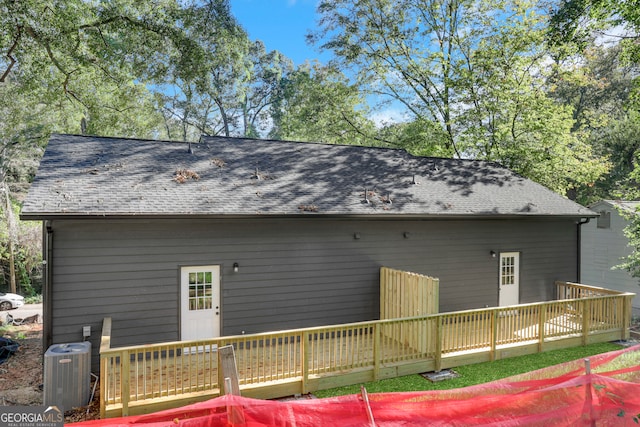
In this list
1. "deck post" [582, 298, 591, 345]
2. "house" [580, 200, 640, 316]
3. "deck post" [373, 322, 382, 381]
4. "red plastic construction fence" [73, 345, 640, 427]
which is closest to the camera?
"red plastic construction fence" [73, 345, 640, 427]

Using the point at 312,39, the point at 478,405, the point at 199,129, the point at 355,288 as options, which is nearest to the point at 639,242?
the point at 355,288

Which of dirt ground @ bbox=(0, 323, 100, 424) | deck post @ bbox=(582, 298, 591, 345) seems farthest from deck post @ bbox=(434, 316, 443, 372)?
dirt ground @ bbox=(0, 323, 100, 424)

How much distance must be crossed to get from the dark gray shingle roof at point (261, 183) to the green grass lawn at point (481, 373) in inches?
125

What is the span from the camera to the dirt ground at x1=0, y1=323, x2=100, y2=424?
17.5 feet

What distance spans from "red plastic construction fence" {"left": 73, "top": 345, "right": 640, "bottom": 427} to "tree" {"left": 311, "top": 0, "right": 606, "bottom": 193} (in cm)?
1350

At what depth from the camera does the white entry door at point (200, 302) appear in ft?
23.3

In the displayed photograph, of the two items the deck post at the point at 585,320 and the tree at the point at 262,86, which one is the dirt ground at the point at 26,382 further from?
the tree at the point at 262,86

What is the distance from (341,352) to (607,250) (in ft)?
46.4

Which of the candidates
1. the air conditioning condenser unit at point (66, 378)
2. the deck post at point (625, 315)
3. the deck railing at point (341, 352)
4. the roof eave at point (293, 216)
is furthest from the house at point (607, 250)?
the air conditioning condenser unit at point (66, 378)

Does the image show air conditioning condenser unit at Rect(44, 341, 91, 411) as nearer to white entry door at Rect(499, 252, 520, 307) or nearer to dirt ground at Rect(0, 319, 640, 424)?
dirt ground at Rect(0, 319, 640, 424)

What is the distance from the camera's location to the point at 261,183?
852 centimetres

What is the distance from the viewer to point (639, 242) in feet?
34.9

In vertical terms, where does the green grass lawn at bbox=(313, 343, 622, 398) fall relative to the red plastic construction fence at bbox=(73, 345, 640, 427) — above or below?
below

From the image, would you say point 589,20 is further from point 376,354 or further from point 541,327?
point 376,354
